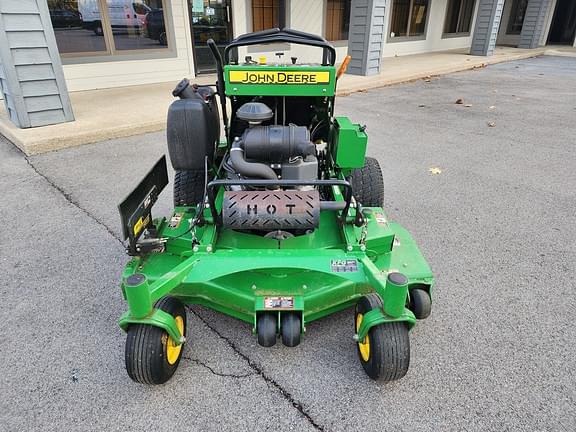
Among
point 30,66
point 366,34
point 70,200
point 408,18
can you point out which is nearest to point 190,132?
point 70,200

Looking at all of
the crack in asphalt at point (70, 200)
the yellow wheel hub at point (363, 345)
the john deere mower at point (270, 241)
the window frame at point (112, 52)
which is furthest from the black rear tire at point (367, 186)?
the window frame at point (112, 52)

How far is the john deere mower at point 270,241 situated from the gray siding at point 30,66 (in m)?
3.53

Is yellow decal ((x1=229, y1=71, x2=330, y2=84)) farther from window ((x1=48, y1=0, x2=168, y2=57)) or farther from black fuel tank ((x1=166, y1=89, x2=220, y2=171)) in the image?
window ((x1=48, y1=0, x2=168, y2=57))

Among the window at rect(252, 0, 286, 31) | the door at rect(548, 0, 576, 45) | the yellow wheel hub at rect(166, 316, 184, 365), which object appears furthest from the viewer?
the door at rect(548, 0, 576, 45)

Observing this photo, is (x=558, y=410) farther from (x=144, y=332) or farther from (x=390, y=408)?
(x=144, y=332)

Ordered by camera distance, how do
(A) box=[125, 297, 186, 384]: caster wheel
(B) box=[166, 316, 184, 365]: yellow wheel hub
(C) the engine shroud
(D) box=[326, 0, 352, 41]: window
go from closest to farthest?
(A) box=[125, 297, 186, 384]: caster wheel → (B) box=[166, 316, 184, 365]: yellow wheel hub → (C) the engine shroud → (D) box=[326, 0, 352, 41]: window

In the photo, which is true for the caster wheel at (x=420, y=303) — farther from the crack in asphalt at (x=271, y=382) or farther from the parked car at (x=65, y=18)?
the parked car at (x=65, y=18)

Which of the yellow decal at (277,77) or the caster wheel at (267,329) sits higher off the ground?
the yellow decal at (277,77)

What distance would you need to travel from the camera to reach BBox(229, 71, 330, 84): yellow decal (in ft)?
8.56

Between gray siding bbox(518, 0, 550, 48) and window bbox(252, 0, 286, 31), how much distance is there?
38.4ft

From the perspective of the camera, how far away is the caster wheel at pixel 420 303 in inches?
89.7

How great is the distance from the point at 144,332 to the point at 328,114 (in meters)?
1.85

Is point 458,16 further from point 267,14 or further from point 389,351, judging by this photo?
point 389,351

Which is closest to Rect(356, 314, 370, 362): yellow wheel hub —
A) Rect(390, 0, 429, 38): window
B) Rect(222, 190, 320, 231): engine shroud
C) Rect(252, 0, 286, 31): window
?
Rect(222, 190, 320, 231): engine shroud
